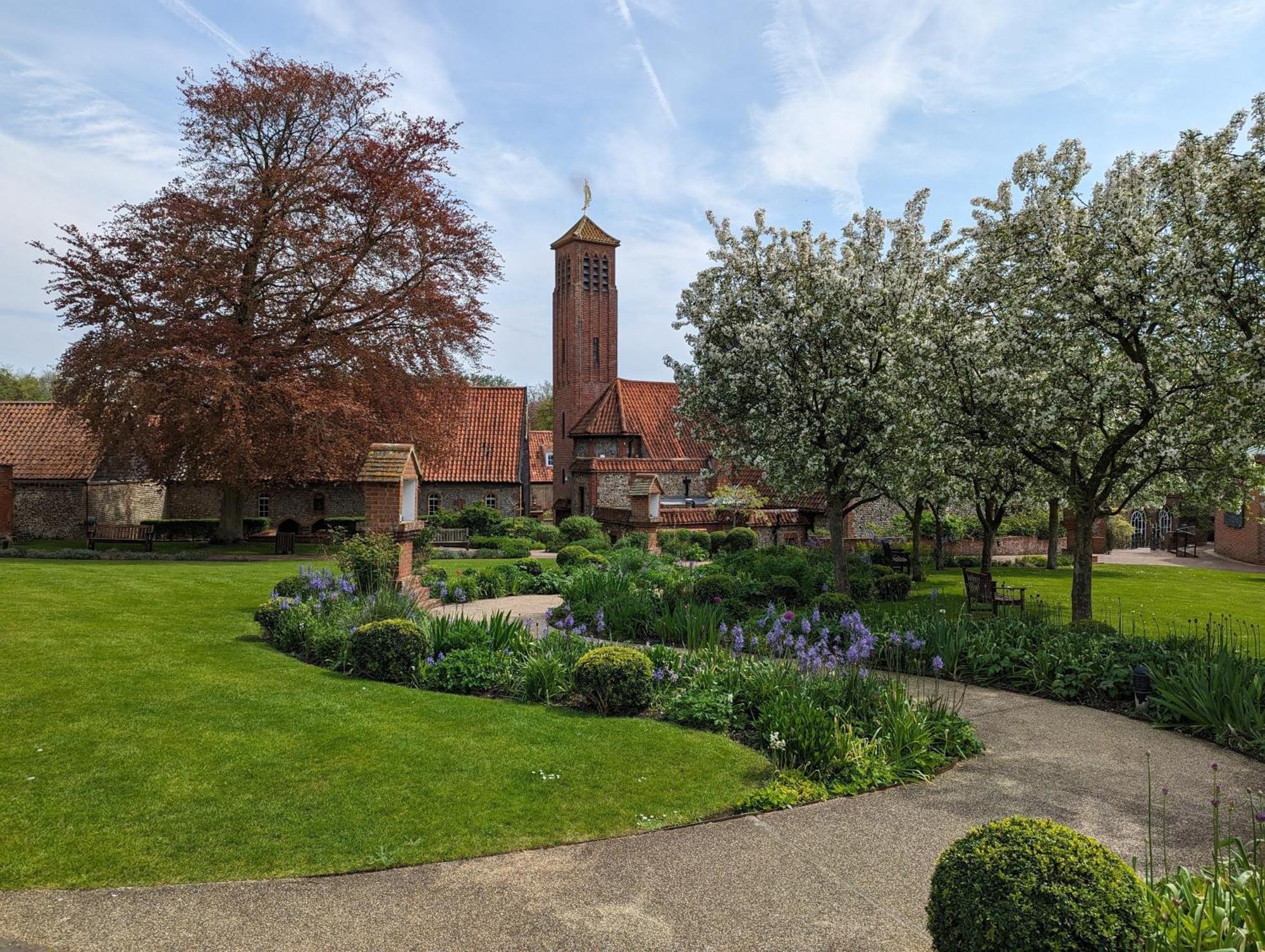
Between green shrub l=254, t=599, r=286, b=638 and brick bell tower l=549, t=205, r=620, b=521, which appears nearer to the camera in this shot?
green shrub l=254, t=599, r=286, b=638

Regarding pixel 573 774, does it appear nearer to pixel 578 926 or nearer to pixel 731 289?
pixel 578 926

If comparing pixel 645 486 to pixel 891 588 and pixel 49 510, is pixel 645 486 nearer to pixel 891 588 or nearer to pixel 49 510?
pixel 891 588

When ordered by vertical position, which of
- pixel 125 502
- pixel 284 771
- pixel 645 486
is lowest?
pixel 284 771

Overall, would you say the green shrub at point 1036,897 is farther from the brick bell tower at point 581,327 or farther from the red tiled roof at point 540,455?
the red tiled roof at point 540,455

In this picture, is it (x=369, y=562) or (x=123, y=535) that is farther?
(x=123, y=535)

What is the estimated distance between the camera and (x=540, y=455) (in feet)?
208

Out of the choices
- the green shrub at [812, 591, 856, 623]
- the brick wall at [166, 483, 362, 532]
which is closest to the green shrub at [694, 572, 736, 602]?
the green shrub at [812, 591, 856, 623]

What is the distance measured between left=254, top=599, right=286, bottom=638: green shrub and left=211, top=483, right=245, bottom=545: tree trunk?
18728 mm

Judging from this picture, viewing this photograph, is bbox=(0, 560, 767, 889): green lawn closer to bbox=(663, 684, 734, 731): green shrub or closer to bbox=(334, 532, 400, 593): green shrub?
bbox=(663, 684, 734, 731): green shrub

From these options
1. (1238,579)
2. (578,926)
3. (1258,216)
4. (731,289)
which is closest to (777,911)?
(578,926)

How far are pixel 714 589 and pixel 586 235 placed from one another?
3804cm

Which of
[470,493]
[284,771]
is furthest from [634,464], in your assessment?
[284,771]

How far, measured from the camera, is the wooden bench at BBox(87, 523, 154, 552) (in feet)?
82.9

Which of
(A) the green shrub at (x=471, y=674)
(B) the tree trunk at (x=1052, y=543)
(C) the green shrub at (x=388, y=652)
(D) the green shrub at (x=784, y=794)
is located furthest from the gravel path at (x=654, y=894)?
(B) the tree trunk at (x=1052, y=543)
